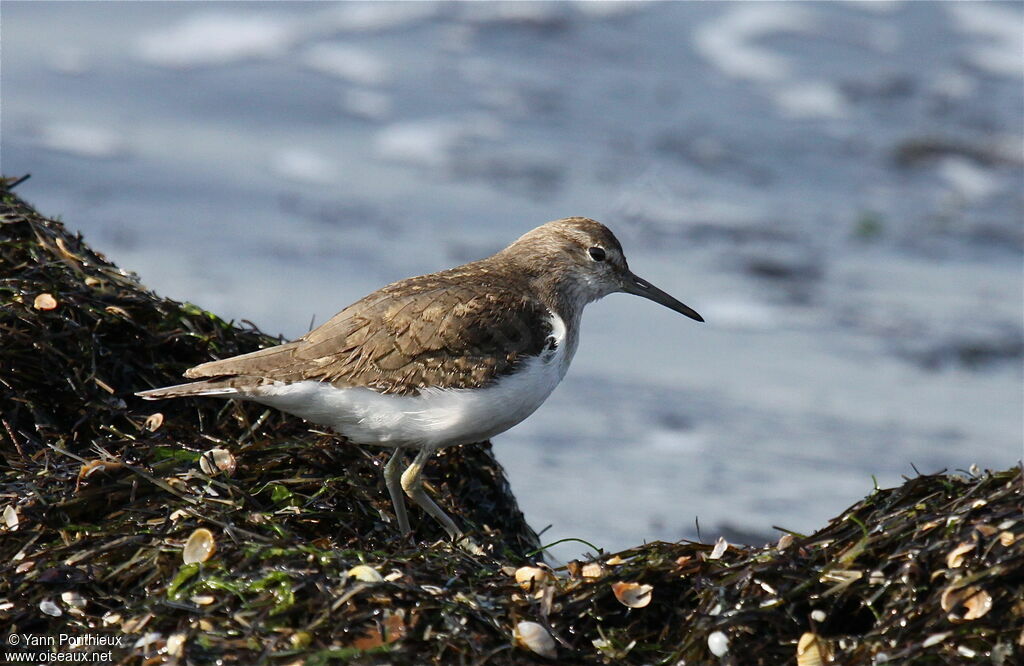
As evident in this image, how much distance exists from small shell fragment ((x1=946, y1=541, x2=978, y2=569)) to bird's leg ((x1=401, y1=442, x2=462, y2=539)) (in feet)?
6.07

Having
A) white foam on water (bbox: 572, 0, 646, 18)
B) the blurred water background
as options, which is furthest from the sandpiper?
white foam on water (bbox: 572, 0, 646, 18)

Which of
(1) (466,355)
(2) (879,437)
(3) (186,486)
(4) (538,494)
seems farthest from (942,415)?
(3) (186,486)

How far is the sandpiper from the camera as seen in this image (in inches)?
173

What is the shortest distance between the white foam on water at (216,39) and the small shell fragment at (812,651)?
1058 cm

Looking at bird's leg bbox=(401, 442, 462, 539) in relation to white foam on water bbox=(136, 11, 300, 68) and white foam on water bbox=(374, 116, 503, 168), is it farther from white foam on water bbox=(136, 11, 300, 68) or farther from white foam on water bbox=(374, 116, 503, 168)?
white foam on water bbox=(136, 11, 300, 68)

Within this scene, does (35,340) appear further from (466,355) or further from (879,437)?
(879,437)

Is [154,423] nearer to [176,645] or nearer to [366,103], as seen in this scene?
[176,645]

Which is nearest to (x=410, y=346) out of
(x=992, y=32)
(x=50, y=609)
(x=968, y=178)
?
(x=50, y=609)

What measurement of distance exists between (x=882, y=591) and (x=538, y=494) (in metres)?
3.34

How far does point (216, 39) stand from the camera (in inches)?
511

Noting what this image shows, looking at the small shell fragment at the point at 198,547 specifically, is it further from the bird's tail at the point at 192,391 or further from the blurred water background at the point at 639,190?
the blurred water background at the point at 639,190

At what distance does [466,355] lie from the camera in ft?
14.7

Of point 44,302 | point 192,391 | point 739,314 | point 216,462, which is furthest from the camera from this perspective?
point 739,314

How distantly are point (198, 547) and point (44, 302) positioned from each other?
5.52ft
